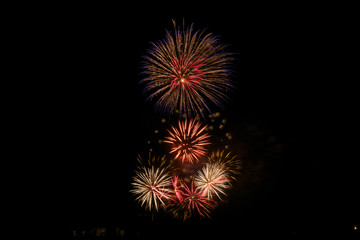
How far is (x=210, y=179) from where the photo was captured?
1004cm

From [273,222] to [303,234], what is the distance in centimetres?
166

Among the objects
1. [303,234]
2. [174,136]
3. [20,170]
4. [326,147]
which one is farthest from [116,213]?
[326,147]

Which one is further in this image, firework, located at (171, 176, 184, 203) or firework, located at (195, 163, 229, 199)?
firework, located at (171, 176, 184, 203)

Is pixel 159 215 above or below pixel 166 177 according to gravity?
below

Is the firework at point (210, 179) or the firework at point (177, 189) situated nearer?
the firework at point (210, 179)

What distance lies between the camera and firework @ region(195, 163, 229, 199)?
10008 millimetres

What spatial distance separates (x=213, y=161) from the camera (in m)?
10.6

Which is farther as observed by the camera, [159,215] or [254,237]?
[159,215]

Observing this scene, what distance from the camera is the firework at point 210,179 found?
10008 mm

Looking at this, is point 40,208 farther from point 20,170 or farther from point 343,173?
point 343,173

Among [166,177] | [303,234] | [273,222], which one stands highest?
[166,177]

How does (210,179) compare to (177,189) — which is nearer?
(210,179)

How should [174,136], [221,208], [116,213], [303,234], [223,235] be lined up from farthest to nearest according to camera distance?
[116,213] → [221,208] → [223,235] → [303,234] → [174,136]

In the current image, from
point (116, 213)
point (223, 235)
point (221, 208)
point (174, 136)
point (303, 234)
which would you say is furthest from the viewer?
point (116, 213)
